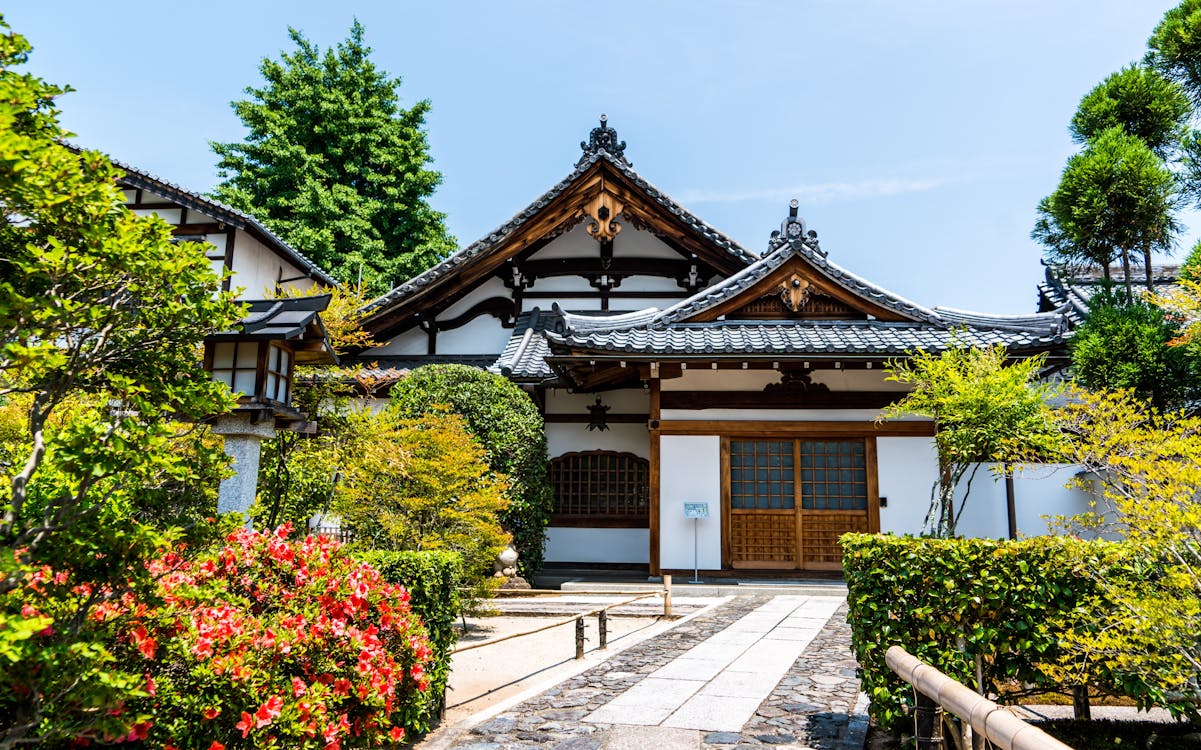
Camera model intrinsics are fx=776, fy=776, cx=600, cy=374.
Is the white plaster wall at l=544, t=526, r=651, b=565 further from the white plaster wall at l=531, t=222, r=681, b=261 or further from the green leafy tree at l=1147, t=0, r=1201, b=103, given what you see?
the green leafy tree at l=1147, t=0, r=1201, b=103

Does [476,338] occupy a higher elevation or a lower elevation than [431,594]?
higher

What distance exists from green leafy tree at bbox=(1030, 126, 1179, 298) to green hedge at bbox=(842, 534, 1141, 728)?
821cm

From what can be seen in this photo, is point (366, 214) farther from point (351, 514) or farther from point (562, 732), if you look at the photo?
point (562, 732)

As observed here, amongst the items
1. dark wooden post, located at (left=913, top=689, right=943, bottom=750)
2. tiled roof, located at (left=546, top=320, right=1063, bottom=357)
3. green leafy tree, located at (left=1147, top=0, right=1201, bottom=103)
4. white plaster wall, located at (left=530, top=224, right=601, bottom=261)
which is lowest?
dark wooden post, located at (left=913, top=689, right=943, bottom=750)

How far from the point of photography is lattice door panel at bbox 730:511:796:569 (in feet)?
42.9

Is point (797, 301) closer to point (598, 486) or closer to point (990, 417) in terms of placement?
point (598, 486)

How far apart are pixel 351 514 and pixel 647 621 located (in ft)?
13.6

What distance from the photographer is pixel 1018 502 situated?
13.5m

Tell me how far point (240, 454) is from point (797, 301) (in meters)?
9.42

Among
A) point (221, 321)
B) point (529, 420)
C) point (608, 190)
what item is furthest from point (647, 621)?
point (608, 190)

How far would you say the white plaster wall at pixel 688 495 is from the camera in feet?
A: 42.9

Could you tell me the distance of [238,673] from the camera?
12.4ft

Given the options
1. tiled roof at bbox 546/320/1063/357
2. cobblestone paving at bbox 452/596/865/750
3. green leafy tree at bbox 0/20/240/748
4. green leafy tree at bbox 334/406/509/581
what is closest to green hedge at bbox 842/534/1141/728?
cobblestone paving at bbox 452/596/865/750

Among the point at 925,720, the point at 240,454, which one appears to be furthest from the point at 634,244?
the point at 925,720
